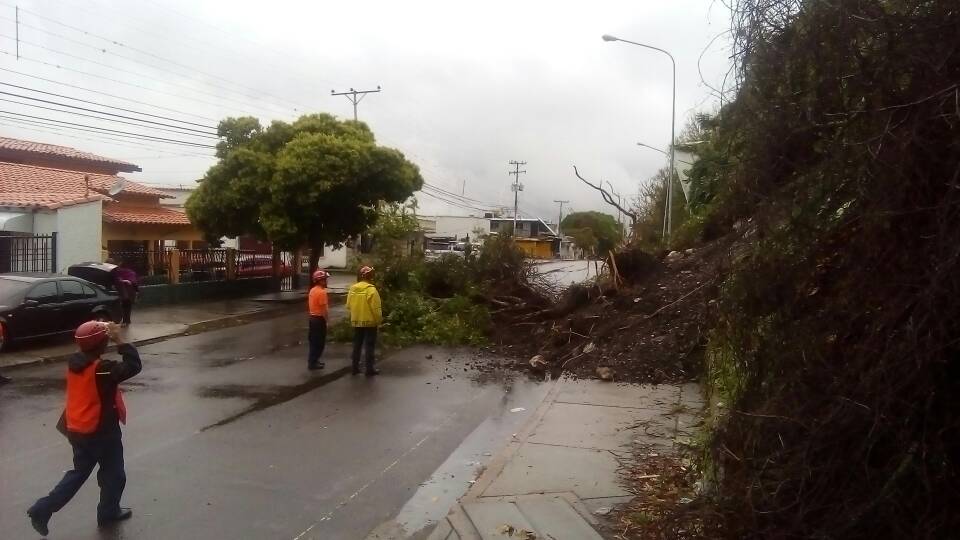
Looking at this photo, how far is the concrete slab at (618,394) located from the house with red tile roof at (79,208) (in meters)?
13.6

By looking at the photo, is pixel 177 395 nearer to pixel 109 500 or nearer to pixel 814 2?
pixel 109 500

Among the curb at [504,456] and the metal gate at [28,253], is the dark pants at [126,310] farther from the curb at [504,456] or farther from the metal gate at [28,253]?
the curb at [504,456]

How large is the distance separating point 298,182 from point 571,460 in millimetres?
18815

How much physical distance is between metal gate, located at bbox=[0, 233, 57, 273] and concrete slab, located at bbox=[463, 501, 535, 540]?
51.0ft

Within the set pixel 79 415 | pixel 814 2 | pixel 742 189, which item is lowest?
pixel 79 415

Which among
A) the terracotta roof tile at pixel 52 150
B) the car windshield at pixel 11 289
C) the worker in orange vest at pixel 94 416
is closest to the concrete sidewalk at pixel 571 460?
the worker in orange vest at pixel 94 416

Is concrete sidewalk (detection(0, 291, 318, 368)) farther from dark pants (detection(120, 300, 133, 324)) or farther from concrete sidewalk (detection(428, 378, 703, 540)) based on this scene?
concrete sidewalk (detection(428, 378, 703, 540))

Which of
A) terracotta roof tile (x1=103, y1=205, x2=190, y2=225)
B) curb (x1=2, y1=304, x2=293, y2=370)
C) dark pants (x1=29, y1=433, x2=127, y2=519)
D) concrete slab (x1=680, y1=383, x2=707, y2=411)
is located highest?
terracotta roof tile (x1=103, y1=205, x2=190, y2=225)

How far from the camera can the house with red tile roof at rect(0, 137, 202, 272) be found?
19.2 metres

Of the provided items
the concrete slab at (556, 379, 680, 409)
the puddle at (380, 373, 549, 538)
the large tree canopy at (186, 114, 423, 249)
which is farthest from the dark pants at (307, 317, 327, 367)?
the large tree canopy at (186, 114, 423, 249)

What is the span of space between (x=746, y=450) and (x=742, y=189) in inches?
54.0

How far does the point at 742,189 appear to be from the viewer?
4242 mm

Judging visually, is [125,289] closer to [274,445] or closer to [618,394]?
[274,445]

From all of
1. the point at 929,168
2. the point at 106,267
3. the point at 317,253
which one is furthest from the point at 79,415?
the point at 317,253
